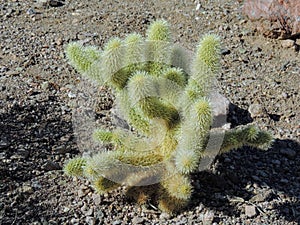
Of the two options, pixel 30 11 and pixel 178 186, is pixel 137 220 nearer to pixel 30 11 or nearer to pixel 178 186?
pixel 178 186

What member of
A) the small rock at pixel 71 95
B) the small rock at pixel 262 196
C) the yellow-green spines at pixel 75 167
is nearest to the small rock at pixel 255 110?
the small rock at pixel 262 196

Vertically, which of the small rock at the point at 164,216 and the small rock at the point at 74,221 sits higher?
the small rock at the point at 164,216

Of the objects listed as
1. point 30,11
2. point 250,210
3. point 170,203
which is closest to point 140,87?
point 170,203

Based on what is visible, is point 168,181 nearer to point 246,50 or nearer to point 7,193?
point 7,193

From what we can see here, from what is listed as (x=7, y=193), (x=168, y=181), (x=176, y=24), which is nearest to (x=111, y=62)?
(x=168, y=181)

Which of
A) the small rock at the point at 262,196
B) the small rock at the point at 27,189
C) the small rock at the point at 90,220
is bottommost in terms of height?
the small rock at the point at 90,220

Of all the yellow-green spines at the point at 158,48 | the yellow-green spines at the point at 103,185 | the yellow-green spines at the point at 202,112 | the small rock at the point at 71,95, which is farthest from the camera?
the small rock at the point at 71,95

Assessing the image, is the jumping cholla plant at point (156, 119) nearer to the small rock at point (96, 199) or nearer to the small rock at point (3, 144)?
the small rock at point (96, 199)

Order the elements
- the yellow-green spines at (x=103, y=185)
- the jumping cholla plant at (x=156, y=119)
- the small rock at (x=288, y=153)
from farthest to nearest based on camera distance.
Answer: the small rock at (x=288, y=153)
the yellow-green spines at (x=103, y=185)
the jumping cholla plant at (x=156, y=119)
